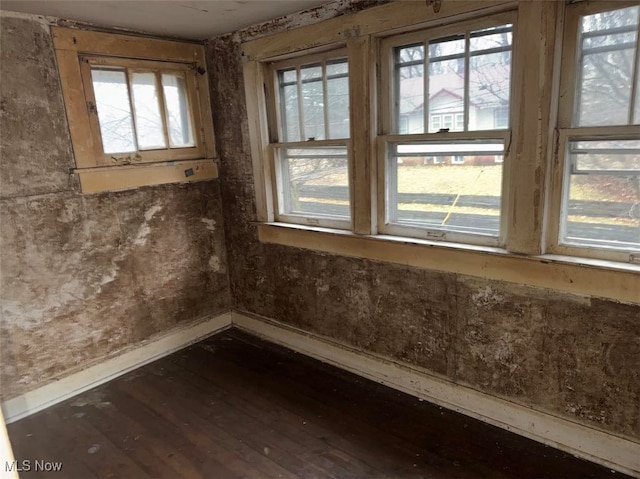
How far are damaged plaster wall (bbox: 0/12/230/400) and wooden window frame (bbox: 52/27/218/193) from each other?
7cm

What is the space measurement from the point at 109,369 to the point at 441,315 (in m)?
2.37

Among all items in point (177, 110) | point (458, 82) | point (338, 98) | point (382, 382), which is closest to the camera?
point (458, 82)

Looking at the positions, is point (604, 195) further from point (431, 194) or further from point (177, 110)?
point (177, 110)

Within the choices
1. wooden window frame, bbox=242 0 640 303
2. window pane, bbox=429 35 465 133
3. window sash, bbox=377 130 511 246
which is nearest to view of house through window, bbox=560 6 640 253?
wooden window frame, bbox=242 0 640 303

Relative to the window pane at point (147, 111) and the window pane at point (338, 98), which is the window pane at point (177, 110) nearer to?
the window pane at point (147, 111)

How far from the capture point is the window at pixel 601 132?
1.85 metres

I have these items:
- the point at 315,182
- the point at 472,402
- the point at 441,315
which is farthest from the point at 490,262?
the point at 315,182

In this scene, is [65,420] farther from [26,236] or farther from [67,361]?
[26,236]

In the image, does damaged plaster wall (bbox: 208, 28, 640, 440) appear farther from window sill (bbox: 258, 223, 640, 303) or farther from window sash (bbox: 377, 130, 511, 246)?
window sash (bbox: 377, 130, 511, 246)

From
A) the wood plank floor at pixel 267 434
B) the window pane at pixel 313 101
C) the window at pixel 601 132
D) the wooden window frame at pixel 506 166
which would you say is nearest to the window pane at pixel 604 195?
the window at pixel 601 132

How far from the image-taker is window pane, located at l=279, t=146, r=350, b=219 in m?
2.93

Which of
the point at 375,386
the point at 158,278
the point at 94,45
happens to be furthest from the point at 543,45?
the point at 158,278

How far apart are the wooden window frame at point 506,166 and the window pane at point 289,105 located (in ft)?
0.48

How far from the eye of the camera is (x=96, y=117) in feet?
9.42
